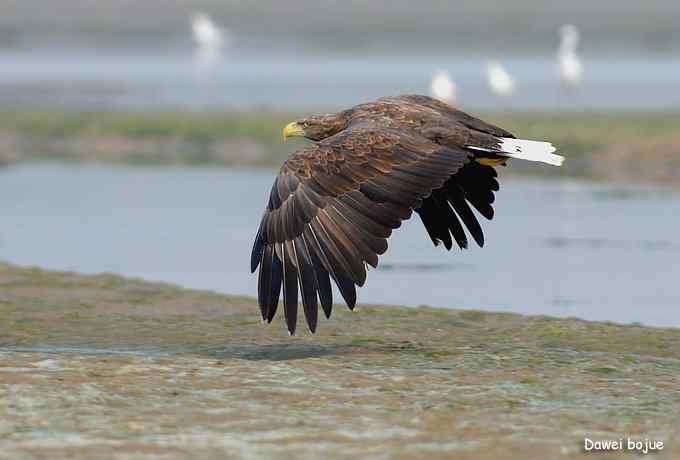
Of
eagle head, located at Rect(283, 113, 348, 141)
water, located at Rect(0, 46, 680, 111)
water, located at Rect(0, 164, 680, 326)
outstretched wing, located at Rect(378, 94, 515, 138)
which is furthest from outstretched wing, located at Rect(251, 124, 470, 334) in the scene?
water, located at Rect(0, 46, 680, 111)

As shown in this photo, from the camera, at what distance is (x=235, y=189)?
18.9 meters

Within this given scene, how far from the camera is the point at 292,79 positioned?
1299 inches

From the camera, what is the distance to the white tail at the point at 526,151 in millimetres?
8578

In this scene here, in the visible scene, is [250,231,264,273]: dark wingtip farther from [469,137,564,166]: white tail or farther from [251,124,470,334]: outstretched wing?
[469,137,564,166]: white tail

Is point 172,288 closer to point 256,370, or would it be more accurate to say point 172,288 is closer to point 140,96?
point 256,370

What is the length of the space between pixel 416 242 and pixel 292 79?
1872cm

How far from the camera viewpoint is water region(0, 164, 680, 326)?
38.7 feet

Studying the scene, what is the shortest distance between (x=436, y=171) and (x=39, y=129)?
17278mm

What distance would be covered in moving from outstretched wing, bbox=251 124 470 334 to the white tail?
1.40 feet

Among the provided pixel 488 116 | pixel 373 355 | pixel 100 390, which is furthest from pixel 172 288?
pixel 488 116

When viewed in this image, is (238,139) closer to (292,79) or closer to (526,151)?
(292,79)

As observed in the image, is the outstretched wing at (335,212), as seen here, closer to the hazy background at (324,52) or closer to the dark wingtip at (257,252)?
the dark wingtip at (257,252)

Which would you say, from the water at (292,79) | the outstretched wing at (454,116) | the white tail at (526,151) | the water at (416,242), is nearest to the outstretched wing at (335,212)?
the white tail at (526,151)

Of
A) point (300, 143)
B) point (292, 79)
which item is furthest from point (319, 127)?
point (292, 79)
